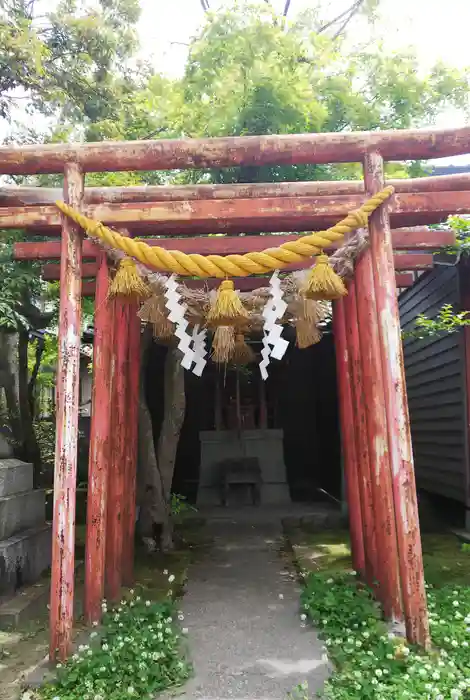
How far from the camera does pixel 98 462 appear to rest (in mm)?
4133

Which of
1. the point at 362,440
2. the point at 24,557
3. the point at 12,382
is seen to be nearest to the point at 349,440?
the point at 362,440

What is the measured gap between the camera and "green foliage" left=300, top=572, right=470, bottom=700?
299 centimetres

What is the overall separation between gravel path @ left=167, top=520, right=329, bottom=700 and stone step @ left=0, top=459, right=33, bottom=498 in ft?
7.19

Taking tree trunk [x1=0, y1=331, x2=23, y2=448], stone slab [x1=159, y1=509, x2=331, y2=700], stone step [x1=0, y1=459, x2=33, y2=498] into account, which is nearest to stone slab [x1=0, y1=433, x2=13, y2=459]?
stone step [x1=0, y1=459, x2=33, y2=498]

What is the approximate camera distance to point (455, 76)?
7.48 m

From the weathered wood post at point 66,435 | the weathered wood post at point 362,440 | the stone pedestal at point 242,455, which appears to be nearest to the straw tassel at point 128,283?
the weathered wood post at point 66,435

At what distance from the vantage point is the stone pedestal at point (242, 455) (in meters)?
10.9

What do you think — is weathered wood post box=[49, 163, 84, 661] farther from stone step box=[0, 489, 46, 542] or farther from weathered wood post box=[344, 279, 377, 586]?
weathered wood post box=[344, 279, 377, 586]

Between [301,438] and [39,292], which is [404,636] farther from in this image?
[301,438]

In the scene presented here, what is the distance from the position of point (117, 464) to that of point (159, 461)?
2535 mm

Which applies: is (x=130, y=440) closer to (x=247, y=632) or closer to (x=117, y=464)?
(x=117, y=464)

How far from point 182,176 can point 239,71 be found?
1.89m

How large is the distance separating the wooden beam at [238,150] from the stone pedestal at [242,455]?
7.94 m

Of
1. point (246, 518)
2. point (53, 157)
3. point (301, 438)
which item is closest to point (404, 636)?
point (53, 157)
